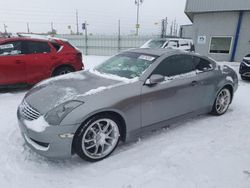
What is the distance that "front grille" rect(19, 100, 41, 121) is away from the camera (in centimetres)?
273

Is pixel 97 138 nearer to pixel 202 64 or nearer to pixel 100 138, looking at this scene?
pixel 100 138

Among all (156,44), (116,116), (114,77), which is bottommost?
(116,116)

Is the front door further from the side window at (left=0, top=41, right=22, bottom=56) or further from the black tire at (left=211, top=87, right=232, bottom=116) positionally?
the side window at (left=0, top=41, right=22, bottom=56)

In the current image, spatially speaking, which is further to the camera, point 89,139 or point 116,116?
point 116,116

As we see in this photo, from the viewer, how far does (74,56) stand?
21.2ft

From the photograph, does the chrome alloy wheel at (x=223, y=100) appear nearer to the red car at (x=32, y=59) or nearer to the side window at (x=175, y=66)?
the side window at (x=175, y=66)

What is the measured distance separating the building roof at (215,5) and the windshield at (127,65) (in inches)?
506

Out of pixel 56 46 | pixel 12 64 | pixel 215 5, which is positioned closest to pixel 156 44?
pixel 56 46

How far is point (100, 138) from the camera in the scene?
2.90m

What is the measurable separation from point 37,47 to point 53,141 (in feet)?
13.7

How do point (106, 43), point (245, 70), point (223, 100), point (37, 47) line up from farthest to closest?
point (106, 43)
point (245, 70)
point (37, 47)
point (223, 100)

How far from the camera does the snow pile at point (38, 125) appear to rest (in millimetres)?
2568

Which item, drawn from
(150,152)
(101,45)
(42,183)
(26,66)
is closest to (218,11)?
(101,45)

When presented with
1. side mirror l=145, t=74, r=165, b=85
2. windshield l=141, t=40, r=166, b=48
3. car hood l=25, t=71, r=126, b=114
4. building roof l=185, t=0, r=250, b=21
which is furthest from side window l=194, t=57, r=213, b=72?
building roof l=185, t=0, r=250, b=21
